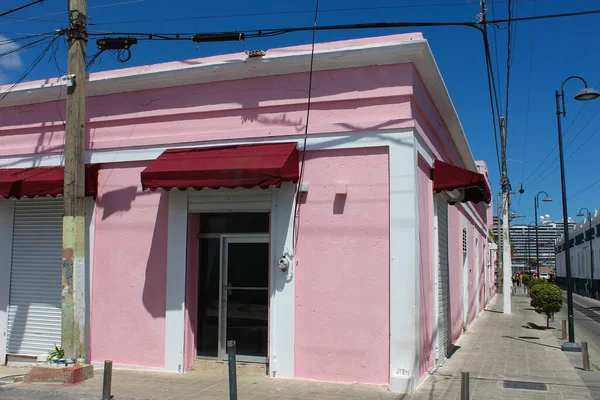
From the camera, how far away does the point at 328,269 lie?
871 centimetres

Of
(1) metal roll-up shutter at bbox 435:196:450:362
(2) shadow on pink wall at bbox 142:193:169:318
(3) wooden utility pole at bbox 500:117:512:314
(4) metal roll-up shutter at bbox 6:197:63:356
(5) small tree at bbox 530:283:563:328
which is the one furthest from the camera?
(3) wooden utility pole at bbox 500:117:512:314

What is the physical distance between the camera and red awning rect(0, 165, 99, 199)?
1009 centimetres

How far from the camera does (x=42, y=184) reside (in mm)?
10133

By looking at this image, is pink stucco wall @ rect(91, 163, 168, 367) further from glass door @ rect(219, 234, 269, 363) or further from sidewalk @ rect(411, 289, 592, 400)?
sidewalk @ rect(411, 289, 592, 400)

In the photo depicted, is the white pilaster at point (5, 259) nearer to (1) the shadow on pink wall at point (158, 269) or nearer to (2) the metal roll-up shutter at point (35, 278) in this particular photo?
(2) the metal roll-up shutter at point (35, 278)

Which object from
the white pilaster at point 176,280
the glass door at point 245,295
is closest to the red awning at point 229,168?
the white pilaster at point 176,280

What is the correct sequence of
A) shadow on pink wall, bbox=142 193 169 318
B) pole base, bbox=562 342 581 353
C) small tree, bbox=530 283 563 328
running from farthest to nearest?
1. small tree, bbox=530 283 563 328
2. pole base, bbox=562 342 581 353
3. shadow on pink wall, bbox=142 193 169 318

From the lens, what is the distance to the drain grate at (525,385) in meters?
8.46

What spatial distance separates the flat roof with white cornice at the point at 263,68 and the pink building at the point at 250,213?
4 centimetres

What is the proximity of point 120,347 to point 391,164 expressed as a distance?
18.8 ft

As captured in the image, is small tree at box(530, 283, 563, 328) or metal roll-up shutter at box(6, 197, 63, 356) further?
small tree at box(530, 283, 563, 328)

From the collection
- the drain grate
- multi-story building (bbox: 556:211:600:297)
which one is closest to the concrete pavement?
the drain grate

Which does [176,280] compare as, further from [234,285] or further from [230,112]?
[230,112]

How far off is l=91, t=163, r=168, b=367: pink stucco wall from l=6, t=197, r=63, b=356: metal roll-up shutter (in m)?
1.01
